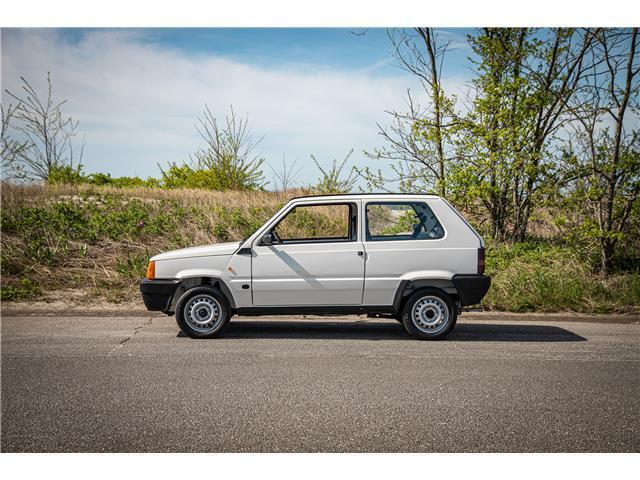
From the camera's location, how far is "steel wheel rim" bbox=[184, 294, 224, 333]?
285 inches

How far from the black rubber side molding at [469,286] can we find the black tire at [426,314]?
19cm

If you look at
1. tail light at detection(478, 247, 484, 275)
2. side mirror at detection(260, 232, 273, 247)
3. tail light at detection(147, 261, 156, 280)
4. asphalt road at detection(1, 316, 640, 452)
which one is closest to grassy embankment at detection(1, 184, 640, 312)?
asphalt road at detection(1, 316, 640, 452)

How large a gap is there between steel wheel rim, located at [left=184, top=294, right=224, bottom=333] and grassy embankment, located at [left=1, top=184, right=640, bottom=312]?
341cm

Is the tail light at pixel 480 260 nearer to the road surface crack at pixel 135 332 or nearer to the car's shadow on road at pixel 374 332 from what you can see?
the car's shadow on road at pixel 374 332

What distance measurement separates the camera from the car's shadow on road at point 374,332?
7480 mm

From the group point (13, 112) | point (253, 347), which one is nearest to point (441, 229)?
point (253, 347)

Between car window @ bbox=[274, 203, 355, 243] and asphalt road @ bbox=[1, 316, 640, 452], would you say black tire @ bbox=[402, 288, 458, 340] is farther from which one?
car window @ bbox=[274, 203, 355, 243]

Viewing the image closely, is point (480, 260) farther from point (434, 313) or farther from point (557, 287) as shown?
point (557, 287)

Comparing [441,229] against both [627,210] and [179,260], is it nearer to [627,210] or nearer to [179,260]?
[179,260]

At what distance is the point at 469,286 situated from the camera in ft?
23.8

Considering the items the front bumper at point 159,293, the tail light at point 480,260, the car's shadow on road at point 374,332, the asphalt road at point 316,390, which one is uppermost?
the tail light at point 480,260

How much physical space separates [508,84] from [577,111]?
70.2 inches

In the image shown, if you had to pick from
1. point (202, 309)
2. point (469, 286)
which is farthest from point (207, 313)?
point (469, 286)

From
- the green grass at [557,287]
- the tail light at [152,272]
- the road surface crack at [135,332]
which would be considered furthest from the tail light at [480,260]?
the road surface crack at [135,332]
